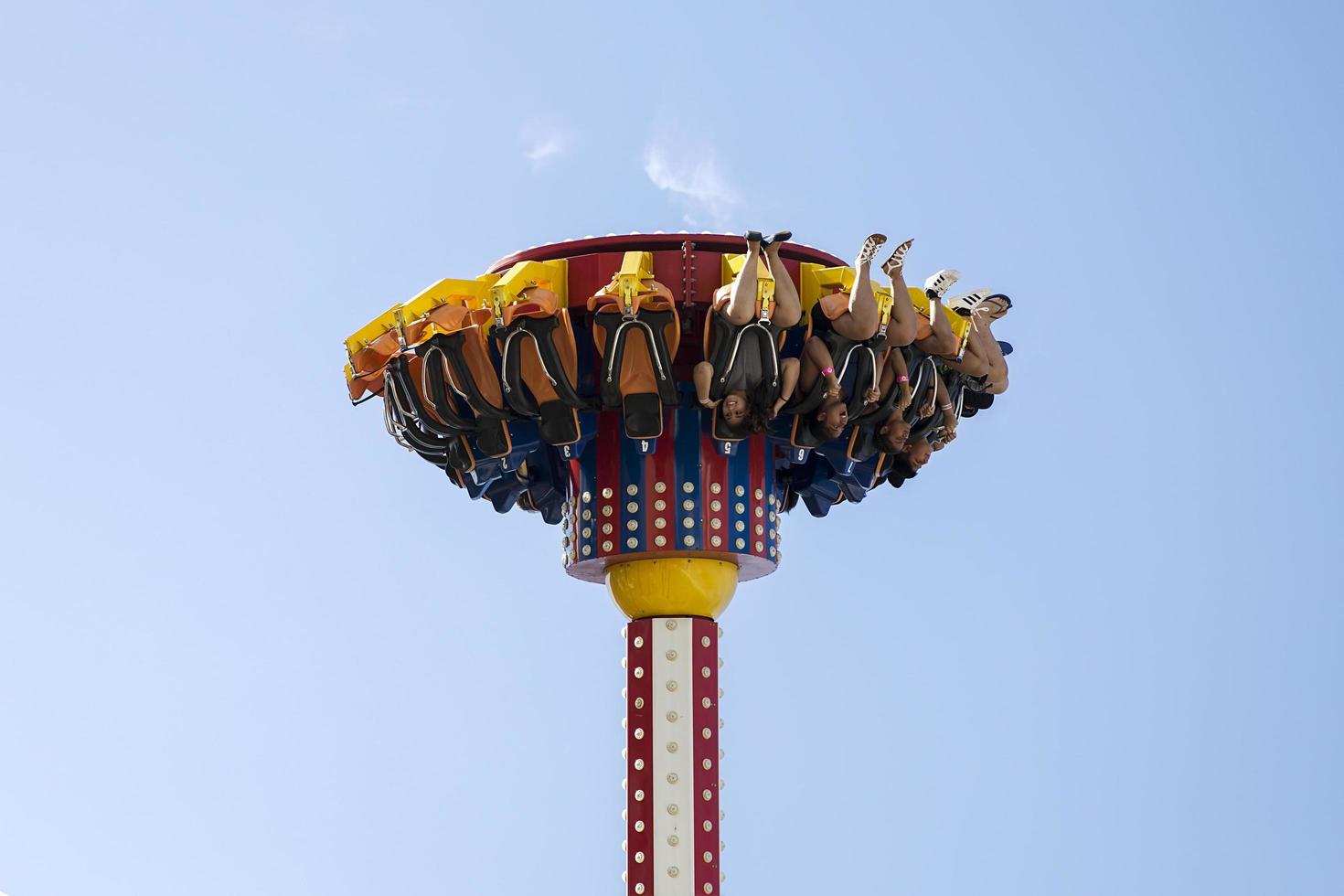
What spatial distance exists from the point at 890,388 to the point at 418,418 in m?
3.87

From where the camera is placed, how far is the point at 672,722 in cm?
1850

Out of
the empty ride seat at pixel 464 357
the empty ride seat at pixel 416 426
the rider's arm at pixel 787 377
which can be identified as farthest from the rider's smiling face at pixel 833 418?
the empty ride seat at pixel 416 426

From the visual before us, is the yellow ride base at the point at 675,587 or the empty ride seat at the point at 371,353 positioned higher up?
the empty ride seat at the point at 371,353

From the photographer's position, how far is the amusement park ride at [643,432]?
18.1 meters

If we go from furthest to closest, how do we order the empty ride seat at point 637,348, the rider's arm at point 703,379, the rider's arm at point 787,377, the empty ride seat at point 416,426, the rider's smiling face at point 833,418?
the empty ride seat at point 416,426, the rider's smiling face at point 833,418, the rider's arm at point 787,377, the rider's arm at point 703,379, the empty ride seat at point 637,348

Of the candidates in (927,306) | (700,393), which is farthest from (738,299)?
(927,306)

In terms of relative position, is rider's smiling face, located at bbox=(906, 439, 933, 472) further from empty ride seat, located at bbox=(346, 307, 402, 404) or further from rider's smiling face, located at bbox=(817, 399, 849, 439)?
empty ride seat, located at bbox=(346, 307, 402, 404)

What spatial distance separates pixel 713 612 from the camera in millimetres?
19016

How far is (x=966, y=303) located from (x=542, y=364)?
3.80 m

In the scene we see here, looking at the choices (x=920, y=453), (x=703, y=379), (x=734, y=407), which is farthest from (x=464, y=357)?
(x=920, y=453)

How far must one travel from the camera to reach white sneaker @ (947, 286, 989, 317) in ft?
63.7

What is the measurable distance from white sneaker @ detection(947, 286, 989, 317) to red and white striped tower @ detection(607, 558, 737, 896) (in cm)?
290

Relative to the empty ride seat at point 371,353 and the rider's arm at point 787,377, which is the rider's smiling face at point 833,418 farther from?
A: the empty ride seat at point 371,353

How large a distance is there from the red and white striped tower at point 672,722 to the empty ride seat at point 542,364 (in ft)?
4.86
